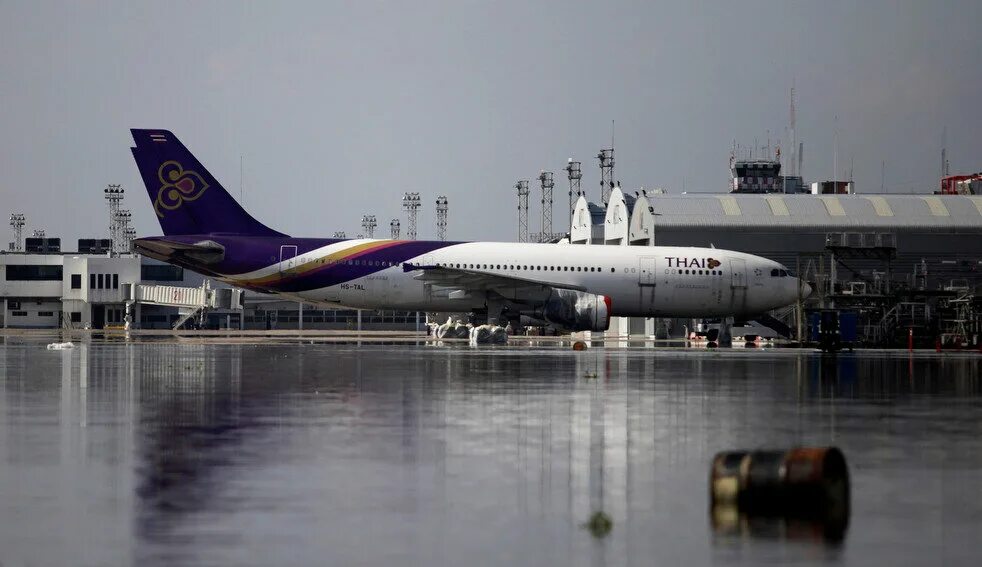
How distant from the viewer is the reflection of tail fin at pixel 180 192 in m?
55.8

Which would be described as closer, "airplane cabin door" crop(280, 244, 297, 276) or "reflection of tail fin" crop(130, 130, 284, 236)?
"airplane cabin door" crop(280, 244, 297, 276)

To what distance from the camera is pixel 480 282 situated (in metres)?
55.2

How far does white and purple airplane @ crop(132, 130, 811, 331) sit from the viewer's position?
54.7 meters

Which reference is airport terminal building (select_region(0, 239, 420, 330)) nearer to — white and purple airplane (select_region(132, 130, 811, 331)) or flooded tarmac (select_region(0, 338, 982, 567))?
white and purple airplane (select_region(132, 130, 811, 331))

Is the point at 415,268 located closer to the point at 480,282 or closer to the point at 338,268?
the point at 480,282

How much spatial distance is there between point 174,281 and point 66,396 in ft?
373

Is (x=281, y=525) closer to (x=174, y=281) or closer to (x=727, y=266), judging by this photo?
(x=727, y=266)

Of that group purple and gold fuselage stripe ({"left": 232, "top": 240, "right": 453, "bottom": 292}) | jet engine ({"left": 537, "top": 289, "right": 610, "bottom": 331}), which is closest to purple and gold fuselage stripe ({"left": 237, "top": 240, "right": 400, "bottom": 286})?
purple and gold fuselage stripe ({"left": 232, "top": 240, "right": 453, "bottom": 292})

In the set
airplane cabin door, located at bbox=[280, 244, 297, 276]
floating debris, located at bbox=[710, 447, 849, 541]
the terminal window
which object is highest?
the terminal window

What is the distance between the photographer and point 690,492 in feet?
42.4

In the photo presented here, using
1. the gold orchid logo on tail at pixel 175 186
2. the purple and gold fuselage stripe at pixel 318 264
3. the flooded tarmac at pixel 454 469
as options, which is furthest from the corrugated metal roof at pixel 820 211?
the flooded tarmac at pixel 454 469

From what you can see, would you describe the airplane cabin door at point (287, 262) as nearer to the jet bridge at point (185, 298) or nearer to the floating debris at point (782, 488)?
the floating debris at point (782, 488)

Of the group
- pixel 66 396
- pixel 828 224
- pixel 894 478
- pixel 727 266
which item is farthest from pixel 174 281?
pixel 894 478

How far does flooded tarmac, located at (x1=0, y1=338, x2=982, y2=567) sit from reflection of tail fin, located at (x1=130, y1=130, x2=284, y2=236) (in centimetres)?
2570
